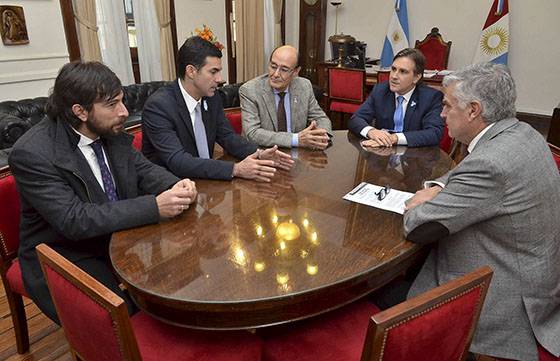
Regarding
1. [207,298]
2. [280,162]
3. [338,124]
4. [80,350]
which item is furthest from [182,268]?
[338,124]

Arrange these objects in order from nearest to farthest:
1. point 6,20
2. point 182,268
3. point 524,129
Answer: point 182,268 < point 524,129 < point 6,20

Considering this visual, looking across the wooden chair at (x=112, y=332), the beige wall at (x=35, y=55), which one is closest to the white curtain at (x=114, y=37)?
the beige wall at (x=35, y=55)

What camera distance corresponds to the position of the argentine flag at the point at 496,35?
4781 mm

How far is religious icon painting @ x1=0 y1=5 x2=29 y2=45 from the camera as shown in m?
3.57

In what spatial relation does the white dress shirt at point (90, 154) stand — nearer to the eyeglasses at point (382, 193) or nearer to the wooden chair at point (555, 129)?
the eyeglasses at point (382, 193)

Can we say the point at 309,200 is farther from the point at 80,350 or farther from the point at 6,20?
the point at 6,20

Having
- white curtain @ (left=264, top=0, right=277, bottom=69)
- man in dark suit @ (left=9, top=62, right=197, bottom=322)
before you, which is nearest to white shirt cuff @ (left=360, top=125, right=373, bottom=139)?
man in dark suit @ (left=9, top=62, right=197, bottom=322)

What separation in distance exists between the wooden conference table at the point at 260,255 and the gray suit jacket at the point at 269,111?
66cm

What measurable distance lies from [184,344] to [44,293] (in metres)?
0.60

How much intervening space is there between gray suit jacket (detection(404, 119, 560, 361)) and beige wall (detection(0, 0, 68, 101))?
12.9 feet

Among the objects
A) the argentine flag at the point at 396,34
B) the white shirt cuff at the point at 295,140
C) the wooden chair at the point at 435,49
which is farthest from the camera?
the argentine flag at the point at 396,34

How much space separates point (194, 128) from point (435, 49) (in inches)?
169

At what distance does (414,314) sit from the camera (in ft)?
2.80

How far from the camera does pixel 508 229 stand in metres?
1.17
